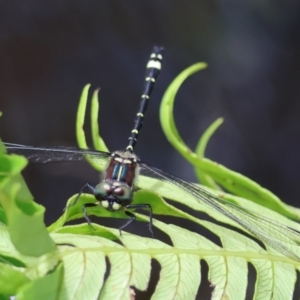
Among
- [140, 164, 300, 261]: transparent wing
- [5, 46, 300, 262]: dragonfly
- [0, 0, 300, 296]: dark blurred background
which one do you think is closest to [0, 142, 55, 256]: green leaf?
[5, 46, 300, 262]: dragonfly

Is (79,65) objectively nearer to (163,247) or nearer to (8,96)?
(8,96)

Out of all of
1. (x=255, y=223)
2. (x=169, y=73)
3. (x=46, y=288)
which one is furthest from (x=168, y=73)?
(x=46, y=288)

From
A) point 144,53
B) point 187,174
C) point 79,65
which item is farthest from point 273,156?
point 79,65

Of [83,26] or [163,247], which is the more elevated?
[83,26]

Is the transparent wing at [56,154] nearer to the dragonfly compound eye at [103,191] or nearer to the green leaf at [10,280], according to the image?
the dragonfly compound eye at [103,191]

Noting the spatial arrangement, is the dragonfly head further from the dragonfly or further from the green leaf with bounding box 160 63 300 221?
the green leaf with bounding box 160 63 300 221

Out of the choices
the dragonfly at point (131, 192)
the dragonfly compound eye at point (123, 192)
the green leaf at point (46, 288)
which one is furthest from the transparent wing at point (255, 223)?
the green leaf at point (46, 288)

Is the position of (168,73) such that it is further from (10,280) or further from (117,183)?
(10,280)
